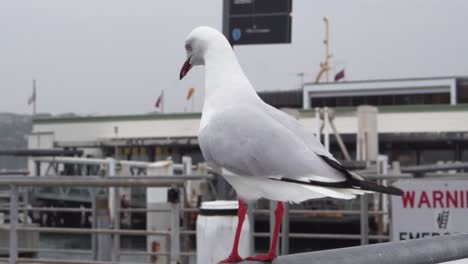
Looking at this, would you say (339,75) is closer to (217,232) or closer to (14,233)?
(14,233)

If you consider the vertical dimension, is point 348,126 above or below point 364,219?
above

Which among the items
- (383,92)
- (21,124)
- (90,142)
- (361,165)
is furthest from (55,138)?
(361,165)

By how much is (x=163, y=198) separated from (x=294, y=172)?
7.13 meters

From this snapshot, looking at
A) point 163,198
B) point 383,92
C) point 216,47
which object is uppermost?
point 383,92

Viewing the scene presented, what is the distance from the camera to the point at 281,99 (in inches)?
1580

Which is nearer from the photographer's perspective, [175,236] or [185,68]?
[185,68]

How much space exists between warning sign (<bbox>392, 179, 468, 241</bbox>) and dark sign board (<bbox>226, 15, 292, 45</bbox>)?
7.96ft

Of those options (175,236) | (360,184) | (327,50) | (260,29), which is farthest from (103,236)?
(327,50)

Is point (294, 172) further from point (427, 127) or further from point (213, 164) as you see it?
point (427, 127)

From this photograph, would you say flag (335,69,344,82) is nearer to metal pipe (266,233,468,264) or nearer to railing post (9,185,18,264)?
railing post (9,185,18,264)

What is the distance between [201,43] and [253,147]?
443 millimetres

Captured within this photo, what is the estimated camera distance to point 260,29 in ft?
24.1

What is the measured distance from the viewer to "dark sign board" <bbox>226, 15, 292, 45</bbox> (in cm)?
717

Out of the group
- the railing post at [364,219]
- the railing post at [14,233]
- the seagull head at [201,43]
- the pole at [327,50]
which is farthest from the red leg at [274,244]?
the pole at [327,50]
